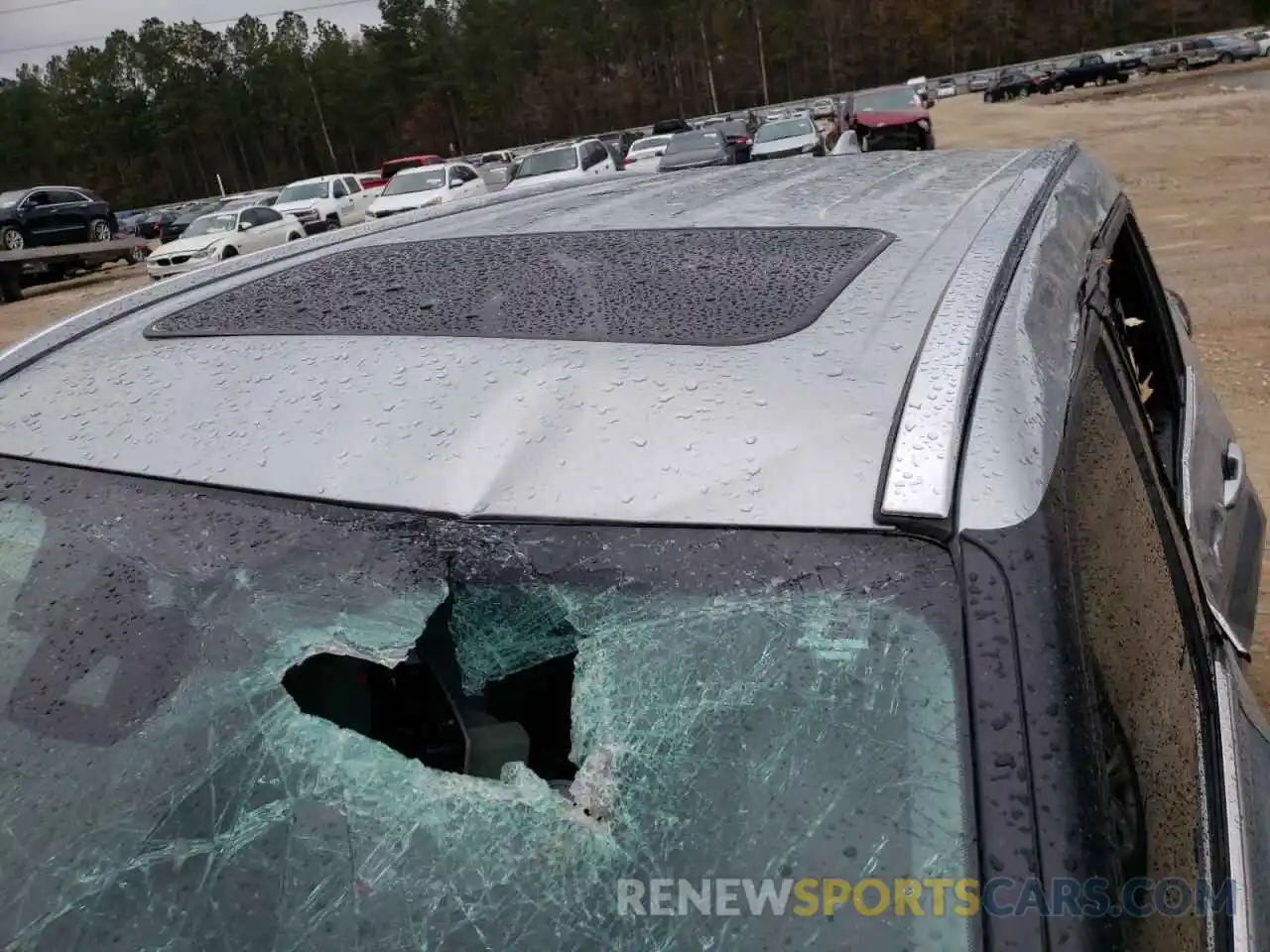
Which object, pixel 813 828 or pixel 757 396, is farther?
pixel 757 396

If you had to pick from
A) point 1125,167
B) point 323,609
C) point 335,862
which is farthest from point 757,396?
point 1125,167

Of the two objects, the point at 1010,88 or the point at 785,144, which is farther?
the point at 1010,88

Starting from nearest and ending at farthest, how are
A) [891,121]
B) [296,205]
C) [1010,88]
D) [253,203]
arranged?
[891,121] → [296,205] → [253,203] → [1010,88]

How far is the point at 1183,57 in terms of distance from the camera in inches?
1964

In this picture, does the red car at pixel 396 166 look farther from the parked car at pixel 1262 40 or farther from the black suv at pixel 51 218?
the parked car at pixel 1262 40

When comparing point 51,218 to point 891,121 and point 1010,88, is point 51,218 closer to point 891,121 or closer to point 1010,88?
point 891,121

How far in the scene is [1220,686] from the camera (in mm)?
1400

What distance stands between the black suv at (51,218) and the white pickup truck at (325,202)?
446 centimetres

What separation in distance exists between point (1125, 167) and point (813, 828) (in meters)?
19.7

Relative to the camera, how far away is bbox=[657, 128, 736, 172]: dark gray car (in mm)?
19156

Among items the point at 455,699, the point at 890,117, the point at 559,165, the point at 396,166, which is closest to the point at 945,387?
the point at 455,699

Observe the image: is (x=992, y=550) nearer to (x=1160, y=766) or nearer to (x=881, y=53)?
(x=1160, y=766)

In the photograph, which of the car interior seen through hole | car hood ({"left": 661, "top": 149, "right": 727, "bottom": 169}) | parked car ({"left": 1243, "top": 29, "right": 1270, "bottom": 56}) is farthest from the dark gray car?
parked car ({"left": 1243, "top": 29, "right": 1270, "bottom": 56})

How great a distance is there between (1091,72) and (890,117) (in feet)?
110
